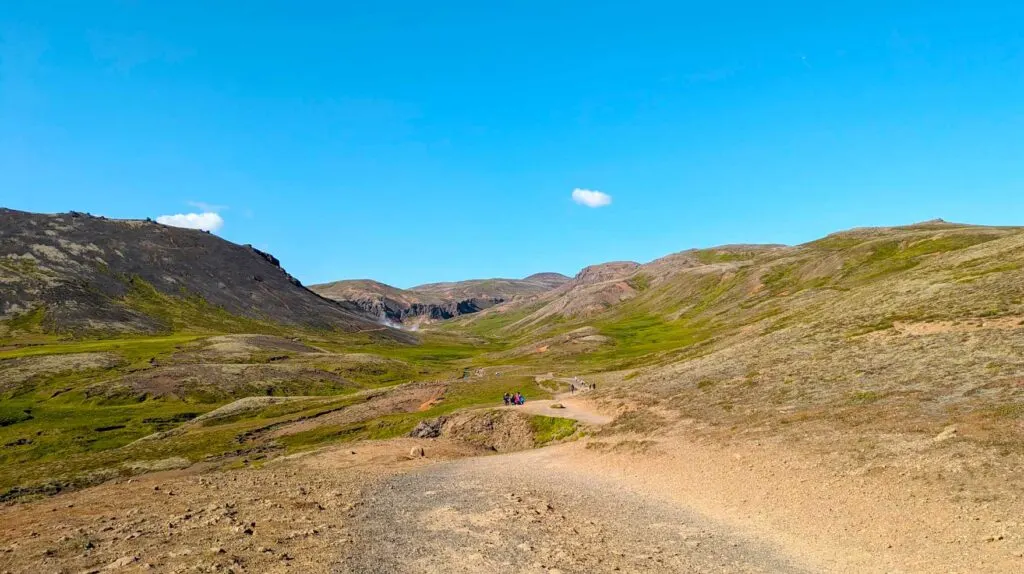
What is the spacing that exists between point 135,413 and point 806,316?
121682 millimetres

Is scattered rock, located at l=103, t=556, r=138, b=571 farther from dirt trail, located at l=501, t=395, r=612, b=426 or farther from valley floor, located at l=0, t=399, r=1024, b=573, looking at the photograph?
dirt trail, located at l=501, t=395, r=612, b=426

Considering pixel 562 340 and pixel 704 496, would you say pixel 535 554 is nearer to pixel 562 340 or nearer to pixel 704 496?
pixel 704 496

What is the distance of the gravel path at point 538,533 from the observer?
20812 millimetres

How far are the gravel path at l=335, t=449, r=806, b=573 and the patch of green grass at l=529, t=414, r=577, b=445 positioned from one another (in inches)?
693

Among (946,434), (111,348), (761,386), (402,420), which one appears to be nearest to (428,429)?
(402,420)

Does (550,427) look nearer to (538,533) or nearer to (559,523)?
(559,523)

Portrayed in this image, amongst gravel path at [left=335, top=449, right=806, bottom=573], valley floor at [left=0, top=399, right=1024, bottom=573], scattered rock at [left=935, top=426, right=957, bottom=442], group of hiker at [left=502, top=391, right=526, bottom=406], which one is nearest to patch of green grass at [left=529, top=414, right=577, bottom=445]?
group of hiker at [left=502, top=391, right=526, bottom=406]

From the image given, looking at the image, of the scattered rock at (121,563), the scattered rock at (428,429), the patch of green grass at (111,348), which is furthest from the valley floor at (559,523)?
the patch of green grass at (111,348)

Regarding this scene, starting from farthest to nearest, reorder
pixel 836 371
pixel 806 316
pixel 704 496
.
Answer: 1. pixel 806 316
2. pixel 836 371
3. pixel 704 496

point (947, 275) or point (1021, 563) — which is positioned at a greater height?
point (947, 275)

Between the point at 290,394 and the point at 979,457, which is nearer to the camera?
the point at 979,457

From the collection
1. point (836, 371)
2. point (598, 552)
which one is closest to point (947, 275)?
point (836, 371)

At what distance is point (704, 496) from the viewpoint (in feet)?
95.3

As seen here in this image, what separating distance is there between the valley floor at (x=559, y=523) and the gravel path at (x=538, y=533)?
0.32 ft
